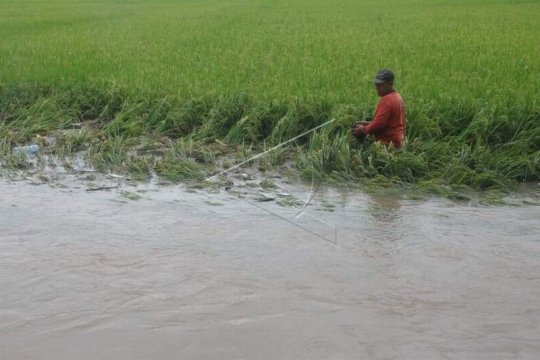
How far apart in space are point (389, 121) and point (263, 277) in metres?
2.51

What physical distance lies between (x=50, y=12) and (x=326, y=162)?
19.6m

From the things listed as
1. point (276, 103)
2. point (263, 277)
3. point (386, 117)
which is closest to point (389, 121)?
point (386, 117)

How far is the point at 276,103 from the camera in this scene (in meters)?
7.95

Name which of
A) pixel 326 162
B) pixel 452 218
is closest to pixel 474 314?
pixel 452 218

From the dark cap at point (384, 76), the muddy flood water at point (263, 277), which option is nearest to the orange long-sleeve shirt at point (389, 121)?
the dark cap at point (384, 76)

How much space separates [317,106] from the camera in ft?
25.7

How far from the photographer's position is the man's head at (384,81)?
20.4 feet

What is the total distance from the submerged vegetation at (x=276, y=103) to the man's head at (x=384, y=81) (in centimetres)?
53

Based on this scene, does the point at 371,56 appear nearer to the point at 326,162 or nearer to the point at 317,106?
the point at 317,106

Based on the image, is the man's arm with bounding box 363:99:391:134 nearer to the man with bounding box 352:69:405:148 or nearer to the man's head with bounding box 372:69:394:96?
the man with bounding box 352:69:405:148

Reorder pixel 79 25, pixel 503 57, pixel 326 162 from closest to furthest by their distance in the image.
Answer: pixel 326 162 < pixel 503 57 < pixel 79 25

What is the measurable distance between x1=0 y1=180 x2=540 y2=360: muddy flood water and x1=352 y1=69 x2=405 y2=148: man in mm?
673

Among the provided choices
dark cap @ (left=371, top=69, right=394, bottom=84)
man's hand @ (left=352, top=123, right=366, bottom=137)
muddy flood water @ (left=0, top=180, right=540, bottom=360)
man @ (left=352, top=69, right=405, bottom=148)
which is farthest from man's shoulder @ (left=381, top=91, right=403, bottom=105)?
muddy flood water @ (left=0, top=180, right=540, bottom=360)

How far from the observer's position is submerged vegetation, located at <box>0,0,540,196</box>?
21.9ft
